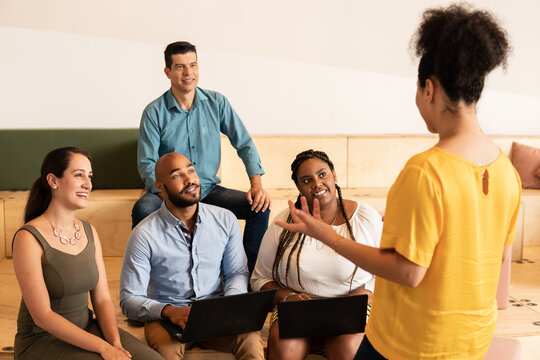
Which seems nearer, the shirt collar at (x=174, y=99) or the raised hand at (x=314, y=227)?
the raised hand at (x=314, y=227)

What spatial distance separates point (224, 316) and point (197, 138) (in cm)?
129

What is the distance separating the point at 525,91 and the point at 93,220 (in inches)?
146

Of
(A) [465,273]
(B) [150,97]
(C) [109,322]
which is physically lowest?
(C) [109,322]

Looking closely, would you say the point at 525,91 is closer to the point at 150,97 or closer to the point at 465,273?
the point at 150,97

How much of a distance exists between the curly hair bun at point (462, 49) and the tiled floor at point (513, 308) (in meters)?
1.69

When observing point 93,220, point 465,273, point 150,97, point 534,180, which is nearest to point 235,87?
point 150,97

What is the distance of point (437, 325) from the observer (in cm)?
133

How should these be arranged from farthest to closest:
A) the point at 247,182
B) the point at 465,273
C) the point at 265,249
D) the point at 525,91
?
the point at 525,91
the point at 247,182
the point at 265,249
the point at 465,273

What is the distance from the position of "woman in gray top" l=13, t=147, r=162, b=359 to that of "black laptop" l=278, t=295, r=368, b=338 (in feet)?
1.66

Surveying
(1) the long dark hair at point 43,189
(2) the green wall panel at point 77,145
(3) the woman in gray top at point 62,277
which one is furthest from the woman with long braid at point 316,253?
(2) the green wall panel at point 77,145

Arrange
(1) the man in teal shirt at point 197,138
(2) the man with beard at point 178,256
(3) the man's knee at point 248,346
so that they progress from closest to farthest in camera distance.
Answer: (3) the man's knee at point 248,346 → (2) the man with beard at point 178,256 → (1) the man in teal shirt at point 197,138

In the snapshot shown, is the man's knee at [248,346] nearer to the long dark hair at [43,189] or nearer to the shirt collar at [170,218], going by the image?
the shirt collar at [170,218]

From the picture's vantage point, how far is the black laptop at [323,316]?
2.34m

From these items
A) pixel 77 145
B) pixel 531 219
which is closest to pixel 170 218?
pixel 77 145
